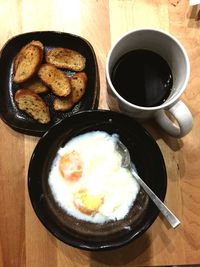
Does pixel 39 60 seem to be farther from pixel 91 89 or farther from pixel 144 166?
pixel 144 166

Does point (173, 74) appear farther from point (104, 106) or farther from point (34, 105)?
point (34, 105)

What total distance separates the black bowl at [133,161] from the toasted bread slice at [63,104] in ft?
0.27

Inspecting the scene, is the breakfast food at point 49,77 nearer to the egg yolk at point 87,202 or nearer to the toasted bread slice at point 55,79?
the toasted bread slice at point 55,79

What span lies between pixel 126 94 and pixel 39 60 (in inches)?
8.9

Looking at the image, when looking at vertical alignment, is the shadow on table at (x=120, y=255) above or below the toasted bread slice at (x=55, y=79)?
below

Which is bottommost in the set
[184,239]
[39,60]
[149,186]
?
[184,239]

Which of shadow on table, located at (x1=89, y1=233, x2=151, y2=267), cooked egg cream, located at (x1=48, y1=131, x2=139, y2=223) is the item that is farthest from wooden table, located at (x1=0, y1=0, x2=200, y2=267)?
cooked egg cream, located at (x1=48, y1=131, x2=139, y2=223)

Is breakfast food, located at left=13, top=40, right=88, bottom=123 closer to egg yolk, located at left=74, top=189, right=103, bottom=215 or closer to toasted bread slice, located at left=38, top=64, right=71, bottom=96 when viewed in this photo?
toasted bread slice, located at left=38, top=64, right=71, bottom=96

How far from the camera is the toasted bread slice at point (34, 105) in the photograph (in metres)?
0.93

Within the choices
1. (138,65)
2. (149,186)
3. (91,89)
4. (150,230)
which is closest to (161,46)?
(138,65)

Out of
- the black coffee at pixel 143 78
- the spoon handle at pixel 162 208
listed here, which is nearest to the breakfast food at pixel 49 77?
the black coffee at pixel 143 78

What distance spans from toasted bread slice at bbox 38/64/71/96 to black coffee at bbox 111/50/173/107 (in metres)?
0.12

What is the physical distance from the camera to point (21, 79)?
0.94 m

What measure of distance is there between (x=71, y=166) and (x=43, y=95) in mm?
200
